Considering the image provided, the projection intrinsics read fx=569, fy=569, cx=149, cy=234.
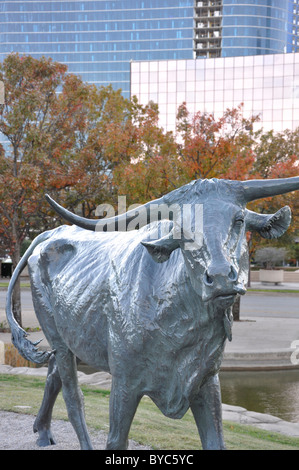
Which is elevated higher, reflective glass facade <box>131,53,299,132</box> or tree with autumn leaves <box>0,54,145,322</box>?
reflective glass facade <box>131,53,299,132</box>

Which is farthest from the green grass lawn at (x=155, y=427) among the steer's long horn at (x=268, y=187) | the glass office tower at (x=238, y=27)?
the glass office tower at (x=238, y=27)

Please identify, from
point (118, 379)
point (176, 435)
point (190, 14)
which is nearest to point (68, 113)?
point (176, 435)

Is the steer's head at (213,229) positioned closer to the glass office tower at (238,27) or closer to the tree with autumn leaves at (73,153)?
the tree with autumn leaves at (73,153)

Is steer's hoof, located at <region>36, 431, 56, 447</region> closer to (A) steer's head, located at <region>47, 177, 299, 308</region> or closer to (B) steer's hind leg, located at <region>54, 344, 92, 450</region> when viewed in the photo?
(B) steer's hind leg, located at <region>54, 344, 92, 450</region>

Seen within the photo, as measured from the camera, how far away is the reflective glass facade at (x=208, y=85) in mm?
61750

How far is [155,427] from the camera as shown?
6266 mm

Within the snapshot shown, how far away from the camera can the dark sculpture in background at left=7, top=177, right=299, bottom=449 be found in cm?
289

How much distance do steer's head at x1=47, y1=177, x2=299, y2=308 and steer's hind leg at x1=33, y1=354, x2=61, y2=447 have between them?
2262 millimetres

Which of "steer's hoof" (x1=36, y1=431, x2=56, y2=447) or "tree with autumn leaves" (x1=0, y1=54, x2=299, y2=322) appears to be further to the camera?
"tree with autumn leaves" (x1=0, y1=54, x2=299, y2=322)

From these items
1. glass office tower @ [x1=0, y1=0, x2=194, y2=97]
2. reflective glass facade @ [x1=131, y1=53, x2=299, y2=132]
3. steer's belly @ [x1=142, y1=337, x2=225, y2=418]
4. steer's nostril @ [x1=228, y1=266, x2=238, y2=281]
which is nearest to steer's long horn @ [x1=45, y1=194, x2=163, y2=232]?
steer's nostril @ [x1=228, y1=266, x2=238, y2=281]

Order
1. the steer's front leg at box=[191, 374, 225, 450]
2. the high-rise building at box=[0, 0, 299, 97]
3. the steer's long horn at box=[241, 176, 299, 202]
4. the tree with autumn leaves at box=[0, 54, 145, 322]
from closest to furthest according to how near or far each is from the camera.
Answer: the steer's long horn at box=[241, 176, 299, 202] → the steer's front leg at box=[191, 374, 225, 450] → the tree with autumn leaves at box=[0, 54, 145, 322] → the high-rise building at box=[0, 0, 299, 97]

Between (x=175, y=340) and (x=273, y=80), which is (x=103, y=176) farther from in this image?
(x=273, y=80)

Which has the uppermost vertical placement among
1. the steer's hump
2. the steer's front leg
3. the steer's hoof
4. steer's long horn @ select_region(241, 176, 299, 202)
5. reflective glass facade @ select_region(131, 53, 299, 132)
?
reflective glass facade @ select_region(131, 53, 299, 132)

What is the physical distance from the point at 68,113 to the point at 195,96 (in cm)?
5062
